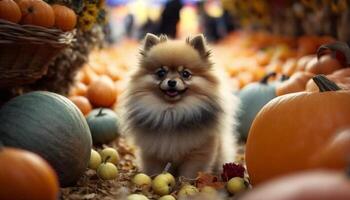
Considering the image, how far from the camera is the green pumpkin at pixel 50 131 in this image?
246 cm

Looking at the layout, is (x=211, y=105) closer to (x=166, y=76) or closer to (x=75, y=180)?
(x=166, y=76)

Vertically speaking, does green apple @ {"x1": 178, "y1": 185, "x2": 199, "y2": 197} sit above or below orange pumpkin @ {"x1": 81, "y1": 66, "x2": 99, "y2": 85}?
below

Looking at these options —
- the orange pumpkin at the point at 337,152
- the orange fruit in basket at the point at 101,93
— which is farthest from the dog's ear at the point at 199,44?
the orange fruit in basket at the point at 101,93

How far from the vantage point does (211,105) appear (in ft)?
10.0

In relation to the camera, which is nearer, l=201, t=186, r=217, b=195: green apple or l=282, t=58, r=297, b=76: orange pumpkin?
l=201, t=186, r=217, b=195: green apple

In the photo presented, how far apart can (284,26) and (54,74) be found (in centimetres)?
493

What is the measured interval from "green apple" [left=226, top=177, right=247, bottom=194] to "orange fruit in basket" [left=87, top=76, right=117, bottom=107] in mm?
2237

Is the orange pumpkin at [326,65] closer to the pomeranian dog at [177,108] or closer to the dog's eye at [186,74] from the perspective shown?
the pomeranian dog at [177,108]

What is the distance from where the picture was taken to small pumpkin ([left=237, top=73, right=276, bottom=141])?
4.29 m

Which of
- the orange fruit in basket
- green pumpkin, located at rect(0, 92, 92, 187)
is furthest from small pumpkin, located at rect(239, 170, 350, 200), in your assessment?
the orange fruit in basket

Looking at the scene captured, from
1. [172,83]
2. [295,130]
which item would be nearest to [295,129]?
[295,130]

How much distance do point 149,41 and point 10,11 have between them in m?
0.92

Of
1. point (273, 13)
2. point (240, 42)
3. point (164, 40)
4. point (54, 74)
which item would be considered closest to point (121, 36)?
point (240, 42)

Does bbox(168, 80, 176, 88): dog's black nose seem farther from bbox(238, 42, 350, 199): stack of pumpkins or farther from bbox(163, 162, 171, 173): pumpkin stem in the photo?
bbox(238, 42, 350, 199): stack of pumpkins
